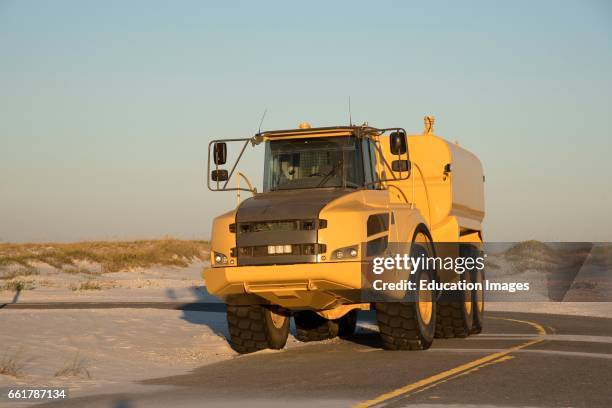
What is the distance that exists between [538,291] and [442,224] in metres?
25.3

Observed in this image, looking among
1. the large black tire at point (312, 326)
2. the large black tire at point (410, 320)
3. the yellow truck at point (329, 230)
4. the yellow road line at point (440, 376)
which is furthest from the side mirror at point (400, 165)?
the large black tire at point (312, 326)

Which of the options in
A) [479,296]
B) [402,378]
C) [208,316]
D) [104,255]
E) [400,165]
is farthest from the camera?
[104,255]

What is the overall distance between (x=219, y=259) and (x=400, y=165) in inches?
114

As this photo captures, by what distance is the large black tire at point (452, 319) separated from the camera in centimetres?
1867

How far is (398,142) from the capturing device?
14.9 meters

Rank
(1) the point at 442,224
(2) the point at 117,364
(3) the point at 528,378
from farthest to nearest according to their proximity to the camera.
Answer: (1) the point at 442,224 → (2) the point at 117,364 → (3) the point at 528,378

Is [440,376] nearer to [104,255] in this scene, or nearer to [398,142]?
[398,142]

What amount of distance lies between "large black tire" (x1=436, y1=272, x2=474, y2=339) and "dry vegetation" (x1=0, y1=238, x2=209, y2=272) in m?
33.3

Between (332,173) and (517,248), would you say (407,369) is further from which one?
(517,248)

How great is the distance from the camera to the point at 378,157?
16.9 meters

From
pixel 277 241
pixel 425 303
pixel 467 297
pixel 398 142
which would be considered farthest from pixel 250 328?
pixel 467 297

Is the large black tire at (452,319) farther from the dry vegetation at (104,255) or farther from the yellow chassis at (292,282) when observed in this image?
the dry vegetation at (104,255)

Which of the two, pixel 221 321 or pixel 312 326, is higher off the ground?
pixel 312 326

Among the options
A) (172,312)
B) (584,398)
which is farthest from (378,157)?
(172,312)
